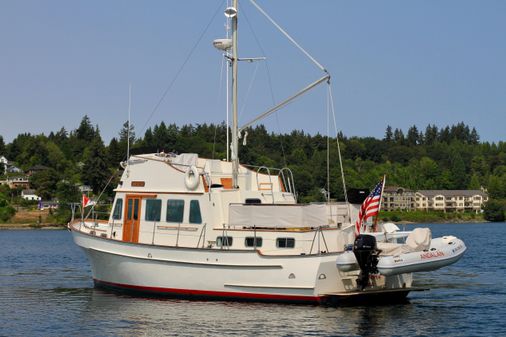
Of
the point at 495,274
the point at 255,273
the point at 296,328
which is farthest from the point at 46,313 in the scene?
the point at 495,274

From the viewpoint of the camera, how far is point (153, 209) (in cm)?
2716

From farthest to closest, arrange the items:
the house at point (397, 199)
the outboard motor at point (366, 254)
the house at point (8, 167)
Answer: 1. the house at point (397, 199)
2. the house at point (8, 167)
3. the outboard motor at point (366, 254)

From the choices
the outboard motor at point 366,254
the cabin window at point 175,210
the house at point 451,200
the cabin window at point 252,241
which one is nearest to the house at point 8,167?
the house at point 451,200

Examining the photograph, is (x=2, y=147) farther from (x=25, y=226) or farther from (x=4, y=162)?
(x=25, y=226)

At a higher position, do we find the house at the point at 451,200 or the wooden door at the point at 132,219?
the house at the point at 451,200

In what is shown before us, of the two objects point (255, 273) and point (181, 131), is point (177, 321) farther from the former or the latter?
point (181, 131)

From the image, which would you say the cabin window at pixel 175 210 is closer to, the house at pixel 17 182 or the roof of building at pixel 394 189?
the house at pixel 17 182

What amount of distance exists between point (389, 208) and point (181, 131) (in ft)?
157

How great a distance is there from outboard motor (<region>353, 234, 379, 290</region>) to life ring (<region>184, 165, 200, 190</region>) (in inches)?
225

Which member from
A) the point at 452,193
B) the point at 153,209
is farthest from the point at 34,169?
the point at 153,209

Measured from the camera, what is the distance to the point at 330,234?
25.1m

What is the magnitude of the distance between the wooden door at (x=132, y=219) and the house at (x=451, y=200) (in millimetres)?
154935

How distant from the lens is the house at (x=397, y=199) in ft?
564

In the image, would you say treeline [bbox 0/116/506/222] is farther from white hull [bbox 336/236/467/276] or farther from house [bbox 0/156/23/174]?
white hull [bbox 336/236/467/276]
